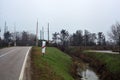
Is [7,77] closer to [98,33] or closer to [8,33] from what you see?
[8,33]

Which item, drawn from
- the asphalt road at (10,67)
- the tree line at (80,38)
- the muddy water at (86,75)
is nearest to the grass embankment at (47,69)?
the asphalt road at (10,67)

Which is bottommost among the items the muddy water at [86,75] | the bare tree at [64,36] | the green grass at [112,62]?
the muddy water at [86,75]

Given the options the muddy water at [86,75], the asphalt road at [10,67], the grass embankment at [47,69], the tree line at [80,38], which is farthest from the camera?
the tree line at [80,38]

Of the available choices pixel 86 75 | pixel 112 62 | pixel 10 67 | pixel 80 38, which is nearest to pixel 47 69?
pixel 10 67

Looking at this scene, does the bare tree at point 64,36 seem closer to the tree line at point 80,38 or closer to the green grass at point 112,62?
the tree line at point 80,38

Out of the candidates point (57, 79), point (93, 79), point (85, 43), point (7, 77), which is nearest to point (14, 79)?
point (7, 77)

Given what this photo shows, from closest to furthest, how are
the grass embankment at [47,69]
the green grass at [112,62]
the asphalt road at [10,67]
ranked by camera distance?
the asphalt road at [10,67] → the grass embankment at [47,69] → the green grass at [112,62]

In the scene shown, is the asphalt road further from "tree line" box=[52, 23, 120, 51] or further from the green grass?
"tree line" box=[52, 23, 120, 51]

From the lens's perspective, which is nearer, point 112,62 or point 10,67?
point 10,67

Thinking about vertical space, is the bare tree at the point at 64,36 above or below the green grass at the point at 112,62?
above

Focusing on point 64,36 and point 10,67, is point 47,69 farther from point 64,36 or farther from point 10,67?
point 64,36

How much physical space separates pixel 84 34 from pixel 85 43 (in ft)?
31.9

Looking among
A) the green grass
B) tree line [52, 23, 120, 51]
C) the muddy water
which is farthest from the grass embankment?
tree line [52, 23, 120, 51]

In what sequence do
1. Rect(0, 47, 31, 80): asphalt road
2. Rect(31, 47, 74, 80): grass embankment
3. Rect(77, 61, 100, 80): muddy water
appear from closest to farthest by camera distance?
1. Rect(0, 47, 31, 80): asphalt road
2. Rect(31, 47, 74, 80): grass embankment
3. Rect(77, 61, 100, 80): muddy water
